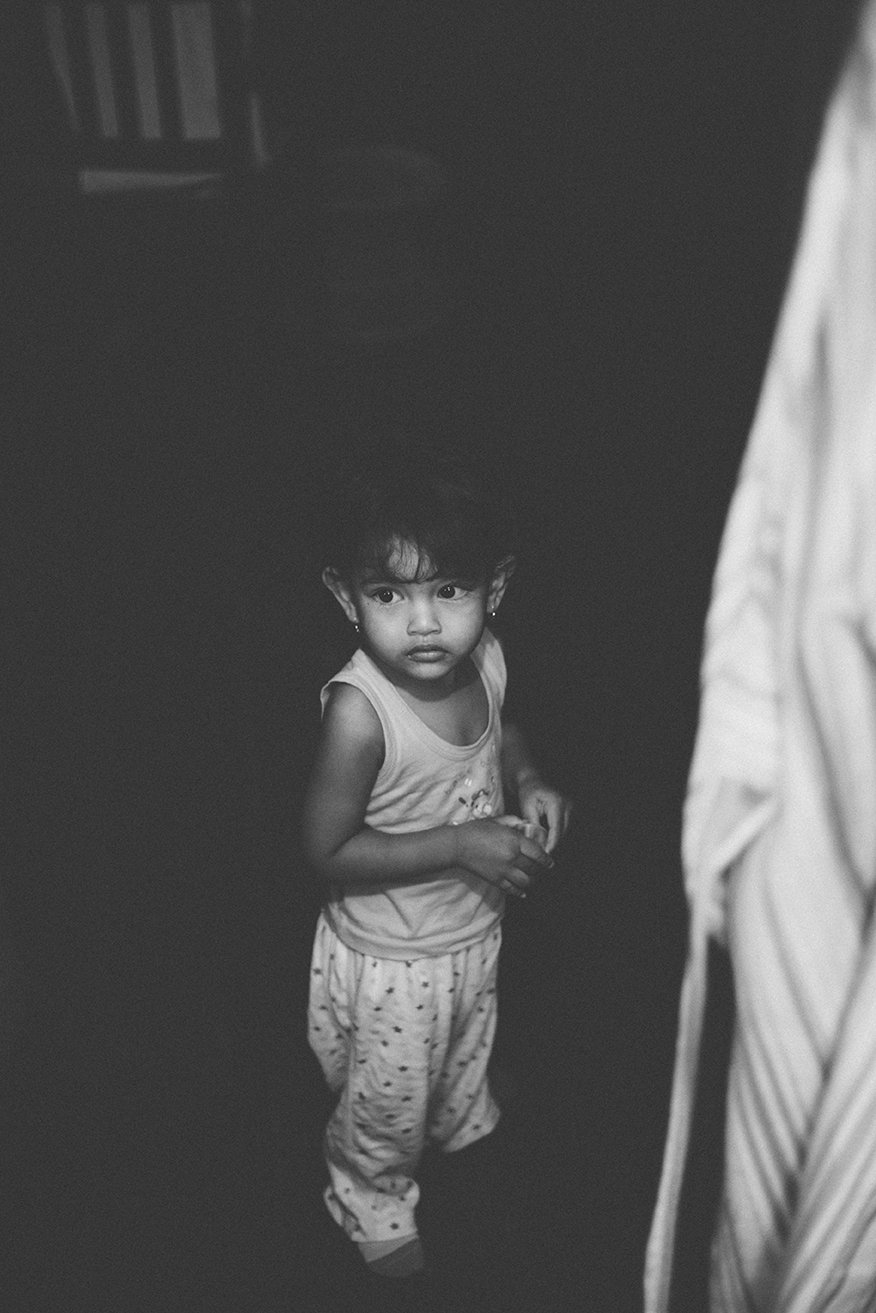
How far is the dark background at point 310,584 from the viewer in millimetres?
1309

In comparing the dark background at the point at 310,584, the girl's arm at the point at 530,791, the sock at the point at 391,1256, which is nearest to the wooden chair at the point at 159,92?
the dark background at the point at 310,584

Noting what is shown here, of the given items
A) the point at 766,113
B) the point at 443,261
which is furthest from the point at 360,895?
the point at 443,261

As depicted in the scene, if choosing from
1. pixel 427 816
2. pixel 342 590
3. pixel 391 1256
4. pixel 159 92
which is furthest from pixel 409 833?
pixel 159 92

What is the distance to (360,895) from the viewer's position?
3.62 feet

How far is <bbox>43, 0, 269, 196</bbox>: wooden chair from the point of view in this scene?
4137mm

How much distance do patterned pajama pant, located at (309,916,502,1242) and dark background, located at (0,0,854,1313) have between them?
0.09m

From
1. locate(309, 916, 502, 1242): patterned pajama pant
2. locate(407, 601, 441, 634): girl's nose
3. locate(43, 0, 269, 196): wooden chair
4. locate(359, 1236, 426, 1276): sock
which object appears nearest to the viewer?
locate(407, 601, 441, 634): girl's nose

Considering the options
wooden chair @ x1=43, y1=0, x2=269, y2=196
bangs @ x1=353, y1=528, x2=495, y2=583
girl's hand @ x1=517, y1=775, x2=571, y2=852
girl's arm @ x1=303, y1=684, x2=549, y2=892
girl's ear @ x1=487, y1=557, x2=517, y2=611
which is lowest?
girl's hand @ x1=517, y1=775, x2=571, y2=852

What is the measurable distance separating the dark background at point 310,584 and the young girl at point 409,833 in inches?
6.6

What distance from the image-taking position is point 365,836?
105 cm

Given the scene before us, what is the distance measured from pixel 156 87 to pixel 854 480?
4724mm

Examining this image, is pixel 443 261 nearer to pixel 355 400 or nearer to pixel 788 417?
pixel 355 400

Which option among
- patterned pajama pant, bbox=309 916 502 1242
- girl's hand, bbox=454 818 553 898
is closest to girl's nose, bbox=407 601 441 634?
girl's hand, bbox=454 818 553 898

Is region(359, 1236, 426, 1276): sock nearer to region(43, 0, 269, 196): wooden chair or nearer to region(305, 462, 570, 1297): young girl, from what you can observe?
region(305, 462, 570, 1297): young girl
